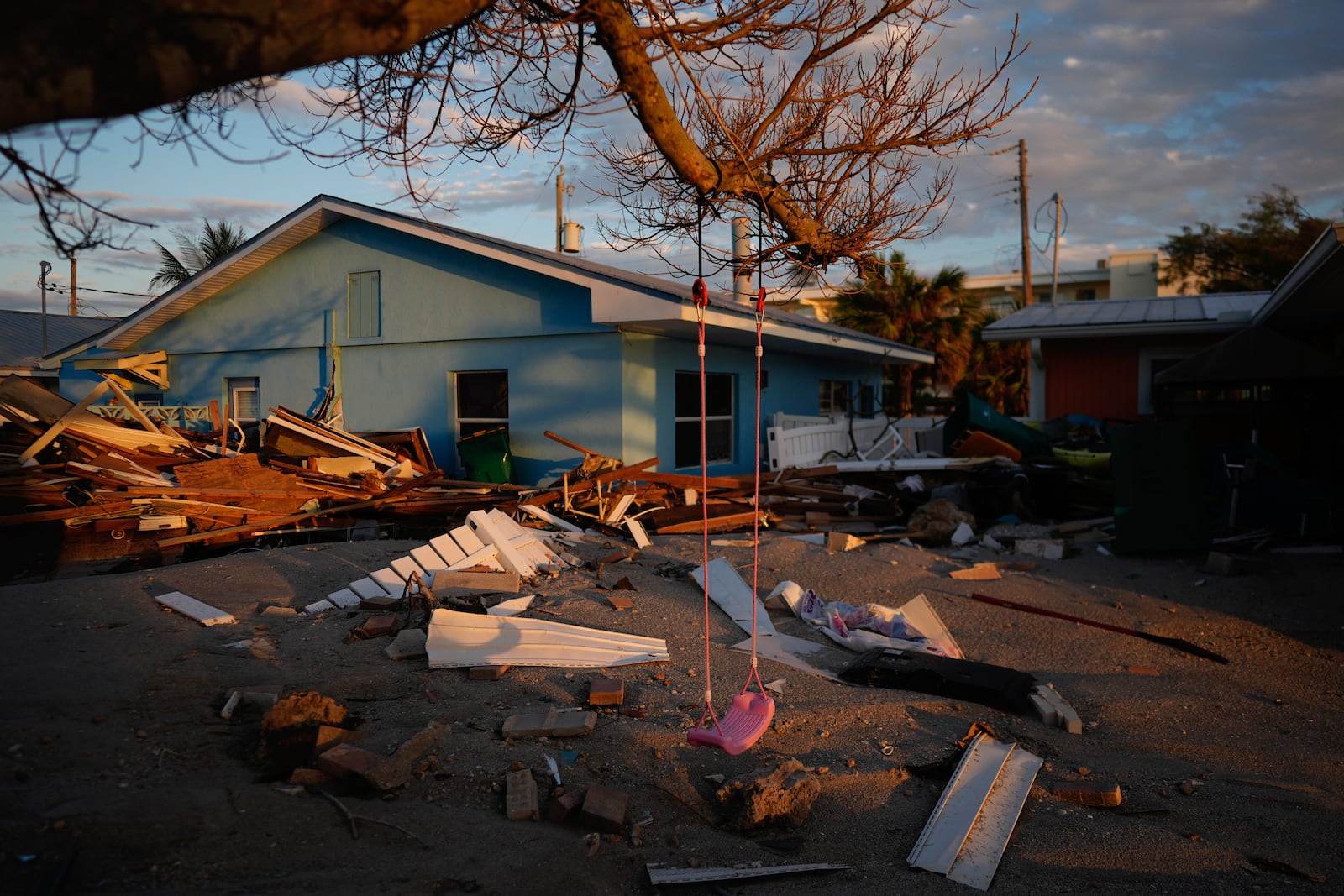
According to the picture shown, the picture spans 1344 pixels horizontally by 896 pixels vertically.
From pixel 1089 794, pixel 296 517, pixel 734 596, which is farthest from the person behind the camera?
pixel 296 517

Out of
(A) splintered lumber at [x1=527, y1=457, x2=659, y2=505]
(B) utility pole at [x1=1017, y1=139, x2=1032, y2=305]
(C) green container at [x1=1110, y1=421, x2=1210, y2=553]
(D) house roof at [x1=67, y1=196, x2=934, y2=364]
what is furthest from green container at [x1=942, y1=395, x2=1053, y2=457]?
(B) utility pole at [x1=1017, y1=139, x2=1032, y2=305]

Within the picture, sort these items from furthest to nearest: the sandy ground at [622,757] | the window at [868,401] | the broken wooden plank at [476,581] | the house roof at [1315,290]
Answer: the window at [868,401], the house roof at [1315,290], the broken wooden plank at [476,581], the sandy ground at [622,757]

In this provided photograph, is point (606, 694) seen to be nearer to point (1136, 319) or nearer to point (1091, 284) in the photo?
point (1136, 319)

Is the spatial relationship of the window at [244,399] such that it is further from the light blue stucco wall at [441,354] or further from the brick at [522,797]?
the brick at [522,797]

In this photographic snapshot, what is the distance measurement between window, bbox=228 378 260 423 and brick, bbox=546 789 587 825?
1406 cm

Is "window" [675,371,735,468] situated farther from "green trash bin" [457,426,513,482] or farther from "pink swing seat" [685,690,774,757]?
"pink swing seat" [685,690,774,757]

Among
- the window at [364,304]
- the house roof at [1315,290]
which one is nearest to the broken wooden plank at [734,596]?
the house roof at [1315,290]

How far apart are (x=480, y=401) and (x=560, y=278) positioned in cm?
263

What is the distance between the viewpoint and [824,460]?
14766 mm

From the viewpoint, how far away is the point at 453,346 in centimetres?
1354

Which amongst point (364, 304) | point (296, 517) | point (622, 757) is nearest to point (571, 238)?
point (364, 304)

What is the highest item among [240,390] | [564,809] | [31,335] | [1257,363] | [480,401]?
[31,335]

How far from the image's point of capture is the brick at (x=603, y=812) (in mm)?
3564

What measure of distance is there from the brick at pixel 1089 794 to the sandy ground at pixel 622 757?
5cm
